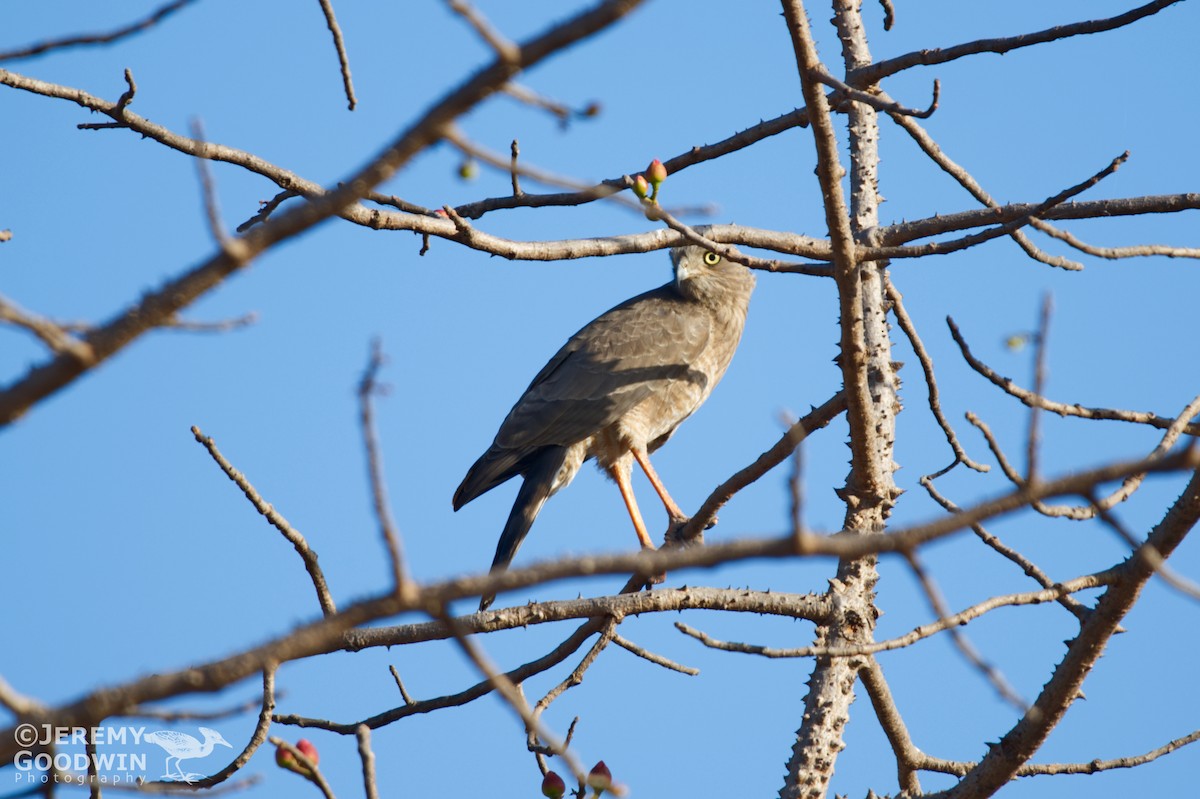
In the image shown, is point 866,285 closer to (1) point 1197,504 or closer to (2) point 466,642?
(1) point 1197,504

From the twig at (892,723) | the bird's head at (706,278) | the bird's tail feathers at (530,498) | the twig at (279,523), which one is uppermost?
the bird's head at (706,278)

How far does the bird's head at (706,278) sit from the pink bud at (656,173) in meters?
4.10

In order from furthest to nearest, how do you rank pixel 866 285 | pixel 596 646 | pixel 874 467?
pixel 866 285 → pixel 874 467 → pixel 596 646

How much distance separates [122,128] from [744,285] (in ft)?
14.9

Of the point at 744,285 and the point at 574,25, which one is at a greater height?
the point at 744,285

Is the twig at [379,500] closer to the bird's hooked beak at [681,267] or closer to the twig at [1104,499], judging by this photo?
the twig at [1104,499]

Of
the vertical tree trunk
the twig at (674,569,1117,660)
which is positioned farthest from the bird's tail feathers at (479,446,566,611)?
the twig at (674,569,1117,660)

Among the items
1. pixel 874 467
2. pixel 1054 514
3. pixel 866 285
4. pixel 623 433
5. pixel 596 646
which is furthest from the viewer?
pixel 623 433

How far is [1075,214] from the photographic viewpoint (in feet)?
11.9

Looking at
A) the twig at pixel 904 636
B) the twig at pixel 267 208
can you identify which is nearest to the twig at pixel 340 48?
the twig at pixel 267 208

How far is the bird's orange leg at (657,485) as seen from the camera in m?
6.25

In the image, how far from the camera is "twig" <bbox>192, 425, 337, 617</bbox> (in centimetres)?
312

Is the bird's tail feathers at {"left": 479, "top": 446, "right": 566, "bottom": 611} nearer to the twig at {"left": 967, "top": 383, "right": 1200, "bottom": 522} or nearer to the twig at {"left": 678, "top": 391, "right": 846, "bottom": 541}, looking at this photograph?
the twig at {"left": 678, "top": 391, "right": 846, "bottom": 541}

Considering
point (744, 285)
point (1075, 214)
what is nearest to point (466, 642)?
point (1075, 214)
